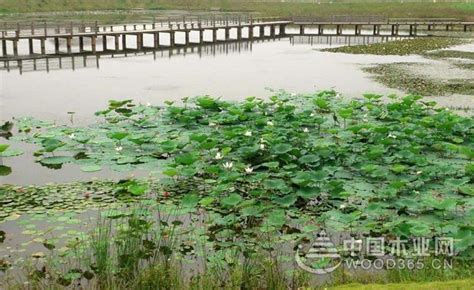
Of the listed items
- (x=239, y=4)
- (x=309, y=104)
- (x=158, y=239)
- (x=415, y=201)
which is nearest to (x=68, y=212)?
(x=158, y=239)

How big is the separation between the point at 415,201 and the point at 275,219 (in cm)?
153

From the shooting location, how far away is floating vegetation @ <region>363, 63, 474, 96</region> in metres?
14.6

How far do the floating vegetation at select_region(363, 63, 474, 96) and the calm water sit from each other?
0.57 m

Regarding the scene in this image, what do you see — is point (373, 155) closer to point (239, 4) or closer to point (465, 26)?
point (465, 26)

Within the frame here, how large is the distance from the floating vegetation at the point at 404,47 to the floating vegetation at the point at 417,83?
22.1 feet

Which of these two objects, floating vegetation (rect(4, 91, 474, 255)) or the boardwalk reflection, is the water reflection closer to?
the boardwalk reflection

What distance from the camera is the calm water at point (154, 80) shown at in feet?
38.3

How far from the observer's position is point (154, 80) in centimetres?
1655

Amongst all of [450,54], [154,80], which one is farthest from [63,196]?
[450,54]

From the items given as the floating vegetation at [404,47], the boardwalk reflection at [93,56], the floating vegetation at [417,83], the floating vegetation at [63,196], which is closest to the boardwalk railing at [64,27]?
the boardwalk reflection at [93,56]

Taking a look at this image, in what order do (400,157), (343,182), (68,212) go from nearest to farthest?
(68,212)
(343,182)
(400,157)

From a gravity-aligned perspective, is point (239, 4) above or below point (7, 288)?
above

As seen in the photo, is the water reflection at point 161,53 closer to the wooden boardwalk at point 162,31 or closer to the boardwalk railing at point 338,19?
the wooden boardwalk at point 162,31

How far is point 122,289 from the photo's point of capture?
13.8 feet
